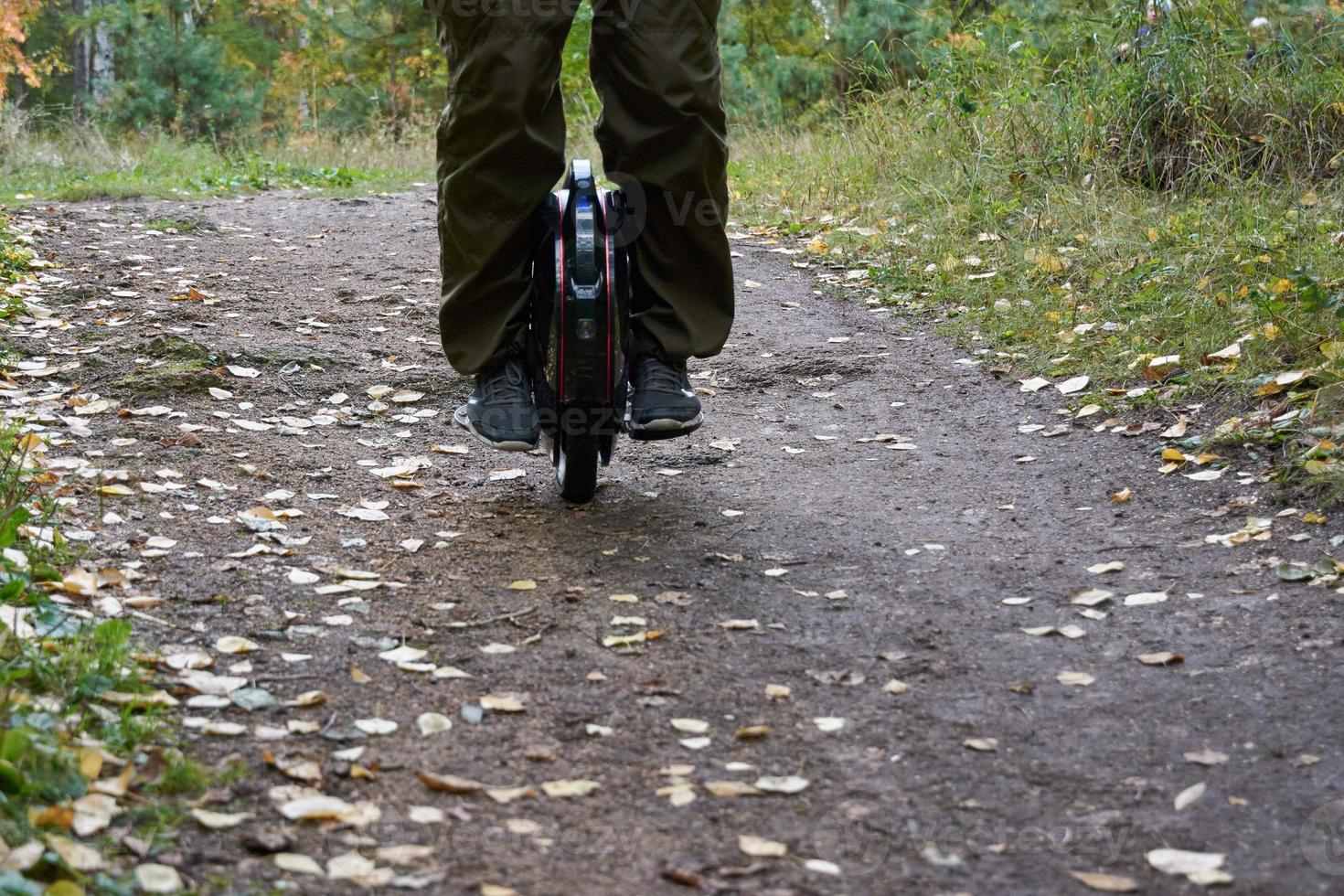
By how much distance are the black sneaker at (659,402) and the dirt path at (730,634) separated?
256 mm

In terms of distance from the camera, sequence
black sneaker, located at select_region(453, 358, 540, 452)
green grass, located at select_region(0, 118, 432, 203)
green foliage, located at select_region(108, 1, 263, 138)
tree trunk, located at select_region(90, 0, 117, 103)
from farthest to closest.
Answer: tree trunk, located at select_region(90, 0, 117, 103) < green foliage, located at select_region(108, 1, 263, 138) < green grass, located at select_region(0, 118, 432, 203) < black sneaker, located at select_region(453, 358, 540, 452)

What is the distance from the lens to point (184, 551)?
274 centimetres

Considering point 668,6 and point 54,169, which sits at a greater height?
point 668,6

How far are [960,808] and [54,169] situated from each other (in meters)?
9.79

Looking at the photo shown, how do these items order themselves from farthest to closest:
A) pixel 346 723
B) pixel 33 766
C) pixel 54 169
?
pixel 54 169 < pixel 346 723 < pixel 33 766

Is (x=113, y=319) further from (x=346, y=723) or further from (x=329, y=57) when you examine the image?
(x=329, y=57)

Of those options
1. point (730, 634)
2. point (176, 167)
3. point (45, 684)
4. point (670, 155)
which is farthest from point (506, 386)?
point (176, 167)

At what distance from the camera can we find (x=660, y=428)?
2961mm

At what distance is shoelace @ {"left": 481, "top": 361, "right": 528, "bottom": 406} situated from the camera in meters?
2.97

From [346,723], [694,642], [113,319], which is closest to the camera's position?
[346,723]

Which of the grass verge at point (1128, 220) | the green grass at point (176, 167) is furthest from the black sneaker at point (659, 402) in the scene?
the green grass at point (176, 167)

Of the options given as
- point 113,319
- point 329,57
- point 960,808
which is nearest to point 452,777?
point 960,808

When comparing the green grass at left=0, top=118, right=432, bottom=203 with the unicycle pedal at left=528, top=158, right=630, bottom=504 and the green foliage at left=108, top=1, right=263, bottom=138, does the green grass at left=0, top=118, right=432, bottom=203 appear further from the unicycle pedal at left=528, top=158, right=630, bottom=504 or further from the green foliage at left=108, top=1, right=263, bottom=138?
the unicycle pedal at left=528, top=158, right=630, bottom=504

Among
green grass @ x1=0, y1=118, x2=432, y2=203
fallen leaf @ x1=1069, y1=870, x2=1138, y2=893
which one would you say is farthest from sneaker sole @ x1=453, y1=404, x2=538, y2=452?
green grass @ x1=0, y1=118, x2=432, y2=203
